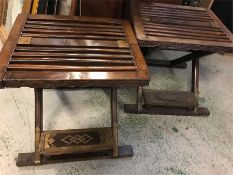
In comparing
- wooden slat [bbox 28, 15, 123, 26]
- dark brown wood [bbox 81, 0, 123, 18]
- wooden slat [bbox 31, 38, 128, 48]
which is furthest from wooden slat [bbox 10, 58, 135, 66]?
dark brown wood [bbox 81, 0, 123, 18]

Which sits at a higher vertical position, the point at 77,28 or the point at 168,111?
the point at 77,28

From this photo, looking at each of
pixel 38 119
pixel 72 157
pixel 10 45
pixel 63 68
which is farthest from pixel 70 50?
pixel 72 157

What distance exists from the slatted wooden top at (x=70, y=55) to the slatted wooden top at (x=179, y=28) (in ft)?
0.37

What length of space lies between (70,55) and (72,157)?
0.58 meters

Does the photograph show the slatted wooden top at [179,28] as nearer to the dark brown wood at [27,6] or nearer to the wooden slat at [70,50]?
the wooden slat at [70,50]

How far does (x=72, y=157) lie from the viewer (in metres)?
1.42

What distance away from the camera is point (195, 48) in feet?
4.75

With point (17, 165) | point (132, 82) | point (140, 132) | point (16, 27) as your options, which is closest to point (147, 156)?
point (140, 132)

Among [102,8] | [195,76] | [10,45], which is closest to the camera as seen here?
[10,45]

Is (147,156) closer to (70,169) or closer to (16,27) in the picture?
(70,169)

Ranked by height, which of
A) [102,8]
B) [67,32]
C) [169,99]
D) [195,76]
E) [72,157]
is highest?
[67,32]

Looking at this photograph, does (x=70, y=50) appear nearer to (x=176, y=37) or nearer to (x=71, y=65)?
(x=71, y=65)

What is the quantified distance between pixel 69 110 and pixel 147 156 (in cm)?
59

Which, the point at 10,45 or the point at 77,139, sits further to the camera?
the point at 77,139
